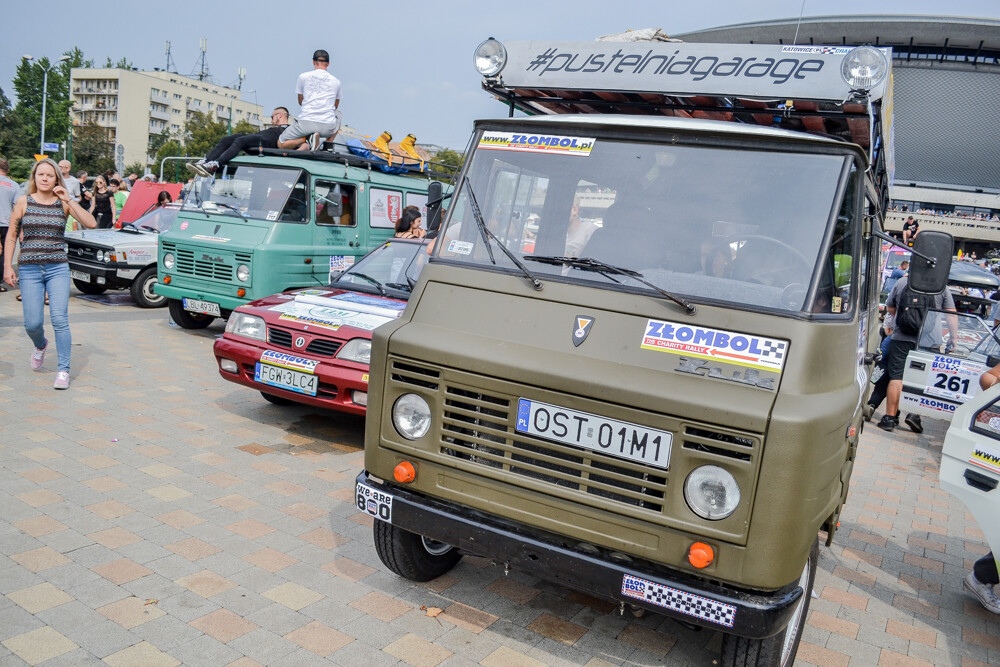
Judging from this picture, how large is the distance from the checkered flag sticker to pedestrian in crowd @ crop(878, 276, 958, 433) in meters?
7.08

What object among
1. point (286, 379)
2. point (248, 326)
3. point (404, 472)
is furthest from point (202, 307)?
point (404, 472)

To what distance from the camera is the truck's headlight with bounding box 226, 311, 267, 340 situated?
6.25m

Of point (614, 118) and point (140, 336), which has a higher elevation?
point (614, 118)

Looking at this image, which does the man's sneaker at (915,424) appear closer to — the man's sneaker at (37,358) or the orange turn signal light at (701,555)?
the orange turn signal light at (701,555)

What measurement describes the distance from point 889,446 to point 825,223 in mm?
6629

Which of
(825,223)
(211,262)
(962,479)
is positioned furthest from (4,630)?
(211,262)

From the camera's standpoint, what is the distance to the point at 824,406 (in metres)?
2.80

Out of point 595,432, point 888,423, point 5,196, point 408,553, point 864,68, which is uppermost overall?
point 864,68

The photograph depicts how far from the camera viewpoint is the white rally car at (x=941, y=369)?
8078 millimetres

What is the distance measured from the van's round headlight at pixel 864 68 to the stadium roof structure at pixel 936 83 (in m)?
74.3

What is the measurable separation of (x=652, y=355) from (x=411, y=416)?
1.11 m

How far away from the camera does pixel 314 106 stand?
34.2 feet

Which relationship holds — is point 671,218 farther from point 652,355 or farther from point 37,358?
point 37,358

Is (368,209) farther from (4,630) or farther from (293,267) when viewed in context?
(4,630)
